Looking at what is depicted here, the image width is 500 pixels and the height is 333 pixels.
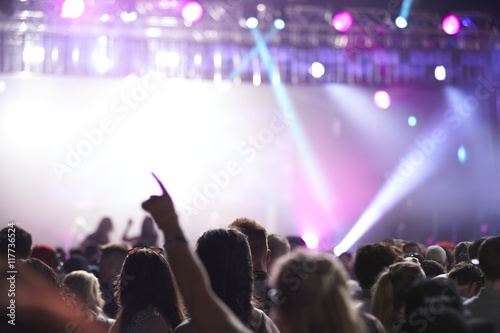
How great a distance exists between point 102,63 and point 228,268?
962 cm

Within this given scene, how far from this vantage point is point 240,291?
2.21m

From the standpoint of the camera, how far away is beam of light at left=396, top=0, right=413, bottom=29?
10.8m

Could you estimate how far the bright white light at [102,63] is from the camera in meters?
11.1

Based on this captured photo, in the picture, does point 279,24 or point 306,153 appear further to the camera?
point 306,153

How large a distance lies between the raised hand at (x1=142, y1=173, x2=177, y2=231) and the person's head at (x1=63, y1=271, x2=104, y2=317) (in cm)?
190

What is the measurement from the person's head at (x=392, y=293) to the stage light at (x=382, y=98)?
12.1 meters

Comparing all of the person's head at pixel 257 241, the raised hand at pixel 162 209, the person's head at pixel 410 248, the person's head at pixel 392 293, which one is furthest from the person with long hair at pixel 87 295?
the person's head at pixel 410 248

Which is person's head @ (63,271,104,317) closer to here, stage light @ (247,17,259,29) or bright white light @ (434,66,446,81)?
stage light @ (247,17,259,29)

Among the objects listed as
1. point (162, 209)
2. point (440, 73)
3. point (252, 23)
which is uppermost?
point (252, 23)

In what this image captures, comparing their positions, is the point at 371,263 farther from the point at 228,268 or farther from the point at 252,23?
the point at 252,23

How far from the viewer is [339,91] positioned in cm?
1486

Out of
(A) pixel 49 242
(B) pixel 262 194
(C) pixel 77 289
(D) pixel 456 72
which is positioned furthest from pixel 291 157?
(C) pixel 77 289

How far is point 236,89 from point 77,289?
12084 millimetres

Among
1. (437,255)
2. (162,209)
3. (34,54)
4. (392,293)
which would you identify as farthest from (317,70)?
(162,209)
